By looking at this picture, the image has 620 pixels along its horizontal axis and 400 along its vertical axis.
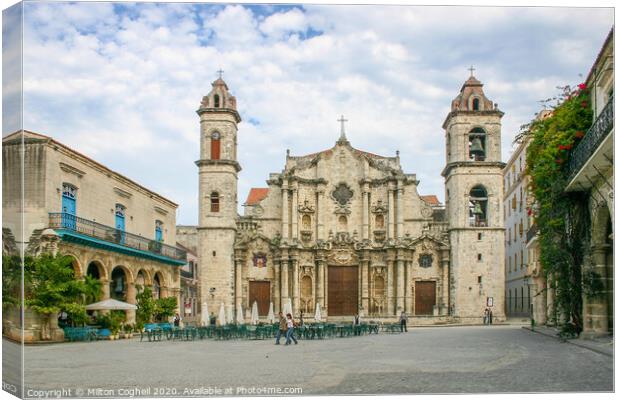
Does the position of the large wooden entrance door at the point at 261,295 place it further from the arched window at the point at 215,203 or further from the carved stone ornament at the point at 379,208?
the carved stone ornament at the point at 379,208

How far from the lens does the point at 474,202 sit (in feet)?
153

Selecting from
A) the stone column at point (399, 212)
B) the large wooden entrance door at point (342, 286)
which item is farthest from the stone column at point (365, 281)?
the stone column at point (399, 212)

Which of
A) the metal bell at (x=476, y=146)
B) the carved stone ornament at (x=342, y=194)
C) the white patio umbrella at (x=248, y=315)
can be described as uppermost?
the metal bell at (x=476, y=146)

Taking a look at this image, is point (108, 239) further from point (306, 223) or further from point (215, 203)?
point (306, 223)

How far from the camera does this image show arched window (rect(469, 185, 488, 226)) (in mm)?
46281

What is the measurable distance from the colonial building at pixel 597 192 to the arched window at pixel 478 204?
23204 millimetres

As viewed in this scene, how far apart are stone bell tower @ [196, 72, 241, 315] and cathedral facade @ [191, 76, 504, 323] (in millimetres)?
59

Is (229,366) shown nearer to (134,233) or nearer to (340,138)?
(134,233)

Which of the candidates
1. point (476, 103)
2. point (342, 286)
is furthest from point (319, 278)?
point (476, 103)

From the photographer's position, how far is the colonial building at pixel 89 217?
14.4 m

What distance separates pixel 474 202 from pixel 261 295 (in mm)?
14026

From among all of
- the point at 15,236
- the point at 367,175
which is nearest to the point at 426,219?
the point at 367,175

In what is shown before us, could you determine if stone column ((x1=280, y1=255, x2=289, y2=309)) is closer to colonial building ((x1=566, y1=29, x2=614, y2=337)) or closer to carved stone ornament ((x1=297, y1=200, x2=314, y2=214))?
carved stone ornament ((x1=297, y1=200, x2=314, y2=214))

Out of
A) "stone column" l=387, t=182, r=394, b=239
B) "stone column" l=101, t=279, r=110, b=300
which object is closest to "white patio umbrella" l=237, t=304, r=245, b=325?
"stone column" l=387, t=182, r=394, b=239
